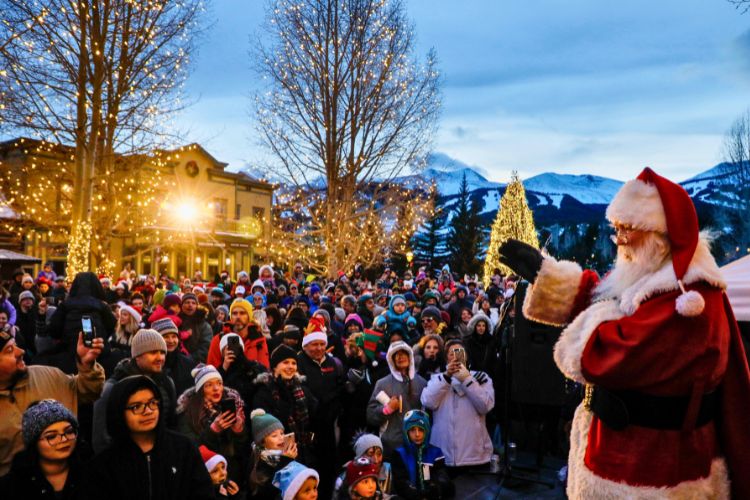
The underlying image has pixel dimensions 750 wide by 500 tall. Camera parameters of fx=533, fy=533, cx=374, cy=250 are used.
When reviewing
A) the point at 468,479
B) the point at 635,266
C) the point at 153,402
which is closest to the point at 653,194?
the point at 635,266

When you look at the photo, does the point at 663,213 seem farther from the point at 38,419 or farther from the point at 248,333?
the point at 248,333

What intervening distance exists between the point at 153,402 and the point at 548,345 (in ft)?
12.9

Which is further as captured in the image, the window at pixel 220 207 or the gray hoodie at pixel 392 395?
the window at pixel 220 207

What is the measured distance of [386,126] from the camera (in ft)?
57.8

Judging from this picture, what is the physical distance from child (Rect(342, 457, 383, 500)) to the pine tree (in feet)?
116

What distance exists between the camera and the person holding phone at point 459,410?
5.60 metres

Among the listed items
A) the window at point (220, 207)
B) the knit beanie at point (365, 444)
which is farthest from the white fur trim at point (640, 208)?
the window at point (220, 207)

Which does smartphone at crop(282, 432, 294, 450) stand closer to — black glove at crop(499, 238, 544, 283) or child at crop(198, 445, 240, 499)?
child at crop(198, 445, 240, 499)

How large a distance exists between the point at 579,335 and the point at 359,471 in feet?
7.68

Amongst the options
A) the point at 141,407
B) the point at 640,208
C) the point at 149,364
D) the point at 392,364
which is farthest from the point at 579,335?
the point at 392,364

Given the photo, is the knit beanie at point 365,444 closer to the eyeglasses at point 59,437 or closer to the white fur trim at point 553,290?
the eyeglasses at point 59,437

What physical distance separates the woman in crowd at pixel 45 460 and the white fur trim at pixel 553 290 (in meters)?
2.44

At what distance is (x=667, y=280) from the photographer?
218 centimetres

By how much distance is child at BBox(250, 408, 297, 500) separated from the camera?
3.90 meters
